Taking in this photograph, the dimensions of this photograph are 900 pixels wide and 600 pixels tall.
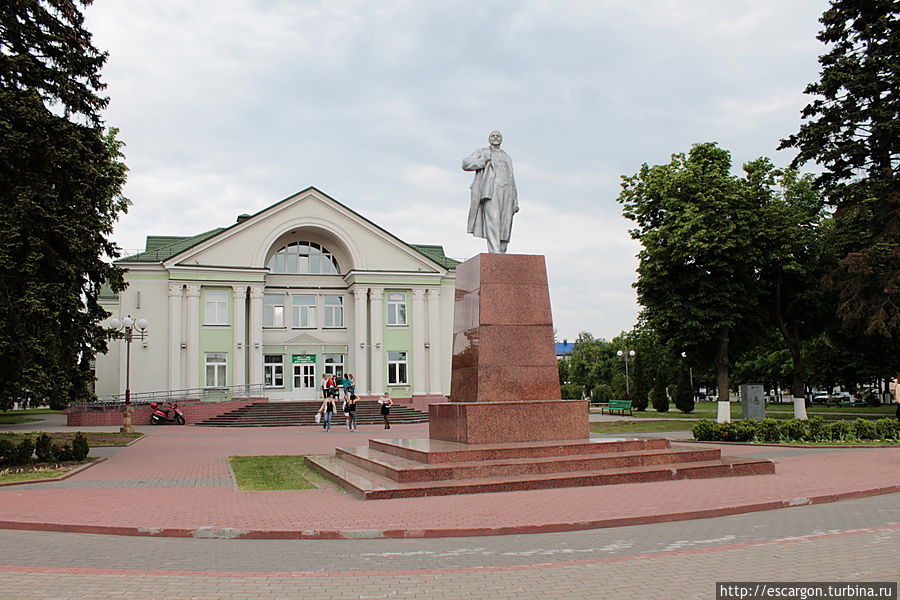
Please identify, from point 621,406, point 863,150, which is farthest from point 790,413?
point 863,150

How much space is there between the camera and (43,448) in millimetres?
15266

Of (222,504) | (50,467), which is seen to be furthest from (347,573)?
(50,467)

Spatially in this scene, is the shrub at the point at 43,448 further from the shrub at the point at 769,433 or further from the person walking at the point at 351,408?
the shrub at the point at 769,433

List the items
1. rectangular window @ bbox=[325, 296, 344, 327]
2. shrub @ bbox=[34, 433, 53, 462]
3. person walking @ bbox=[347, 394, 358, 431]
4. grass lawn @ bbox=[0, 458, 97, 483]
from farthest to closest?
rectangular window @ bbox=[325, 296, 344, 327], person walking @ bbox=[347, 394, 358, 431], shrub @ bbox=[34, 433, 53, 462], grass lawn @ bbox=[0, 458, 97, 483]

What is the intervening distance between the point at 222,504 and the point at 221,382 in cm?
3228

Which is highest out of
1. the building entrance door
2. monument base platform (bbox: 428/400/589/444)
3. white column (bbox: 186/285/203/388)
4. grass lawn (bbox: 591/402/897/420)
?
white column (bbox: 186/285/203/388)

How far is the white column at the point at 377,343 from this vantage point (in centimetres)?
4241

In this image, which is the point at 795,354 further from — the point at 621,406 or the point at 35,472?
the point at 35,472

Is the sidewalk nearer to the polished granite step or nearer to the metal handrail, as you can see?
the polished granite step

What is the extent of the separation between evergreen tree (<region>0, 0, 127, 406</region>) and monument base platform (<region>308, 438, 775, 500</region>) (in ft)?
21.6

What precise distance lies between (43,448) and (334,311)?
1152 inches

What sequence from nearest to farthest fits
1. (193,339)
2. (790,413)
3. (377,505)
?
1. (377,505)
2. (193,339)
3. (790,413)

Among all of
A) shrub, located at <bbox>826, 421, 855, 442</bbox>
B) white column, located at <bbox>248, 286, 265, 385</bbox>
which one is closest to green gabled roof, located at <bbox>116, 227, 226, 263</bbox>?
white column, located at <bbox>248, 286, 265, 385</bbox>

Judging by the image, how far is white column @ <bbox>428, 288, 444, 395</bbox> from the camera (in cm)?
4362
